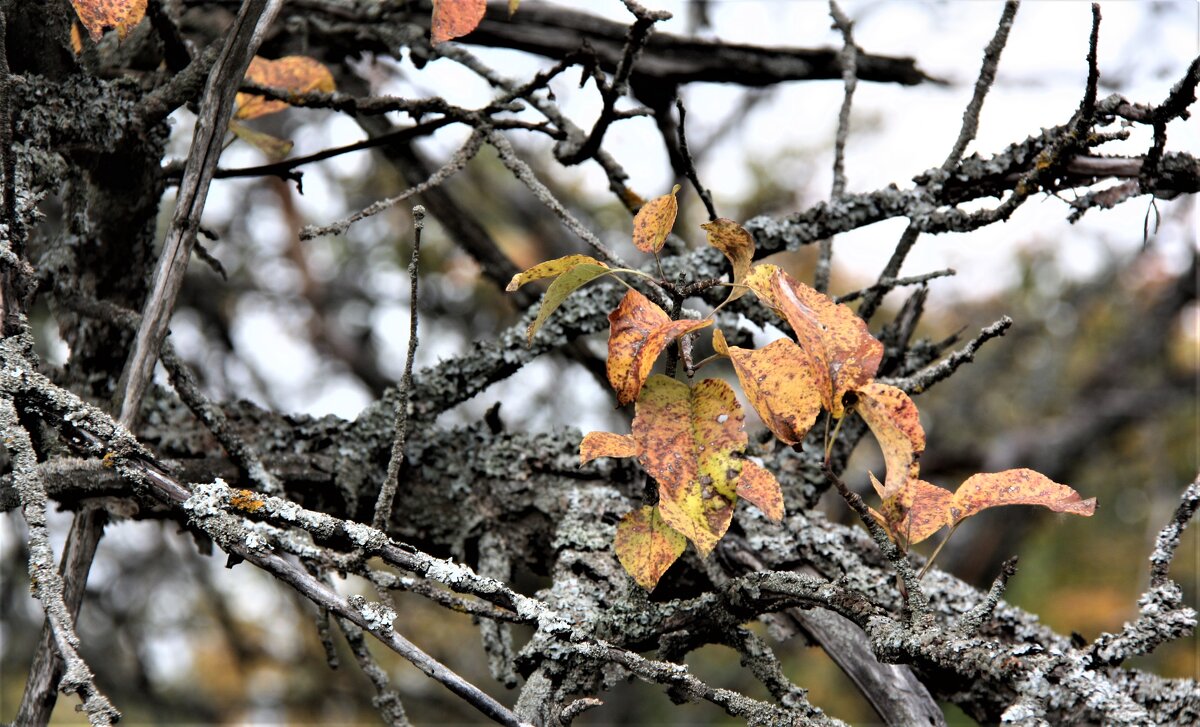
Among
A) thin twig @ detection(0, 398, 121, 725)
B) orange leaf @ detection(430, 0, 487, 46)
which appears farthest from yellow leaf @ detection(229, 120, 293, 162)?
thin twig @ detection(0, 398, 121, 725)

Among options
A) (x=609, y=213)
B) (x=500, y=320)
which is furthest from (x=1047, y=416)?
(x=500, y=320)

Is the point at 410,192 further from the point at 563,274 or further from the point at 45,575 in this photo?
the point at 45,575

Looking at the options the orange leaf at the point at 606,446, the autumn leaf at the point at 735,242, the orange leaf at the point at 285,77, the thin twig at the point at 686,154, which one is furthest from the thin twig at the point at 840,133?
the orange leaf at the point at 285,77

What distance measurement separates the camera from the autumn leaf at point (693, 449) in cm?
72

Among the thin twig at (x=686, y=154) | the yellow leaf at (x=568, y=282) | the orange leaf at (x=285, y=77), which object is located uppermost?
the orange leaf at (x=285, y=77)

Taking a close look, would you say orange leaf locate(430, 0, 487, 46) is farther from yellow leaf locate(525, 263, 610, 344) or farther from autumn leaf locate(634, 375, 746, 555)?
autumn leaf locate(634, 375, 746, 555)

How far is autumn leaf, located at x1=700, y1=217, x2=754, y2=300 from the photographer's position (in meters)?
0.77

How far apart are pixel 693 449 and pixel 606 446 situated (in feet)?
0.25

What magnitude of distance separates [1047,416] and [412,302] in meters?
4.51

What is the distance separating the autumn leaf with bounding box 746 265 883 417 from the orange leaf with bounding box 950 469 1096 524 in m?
0.15

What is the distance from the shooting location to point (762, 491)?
760 millimetres

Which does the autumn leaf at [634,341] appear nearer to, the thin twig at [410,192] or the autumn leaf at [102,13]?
the thin twig at [410,192]

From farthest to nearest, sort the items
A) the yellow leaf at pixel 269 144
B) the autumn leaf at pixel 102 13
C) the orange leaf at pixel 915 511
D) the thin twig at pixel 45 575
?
the yellow leaf at pixel 269 144
the autumn leaf at pixel 102 13
the orange leaf at pixel 915 511
the thin twig at pixel 45 575

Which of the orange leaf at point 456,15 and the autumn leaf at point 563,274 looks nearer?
the autumn leaf at point 563,274
